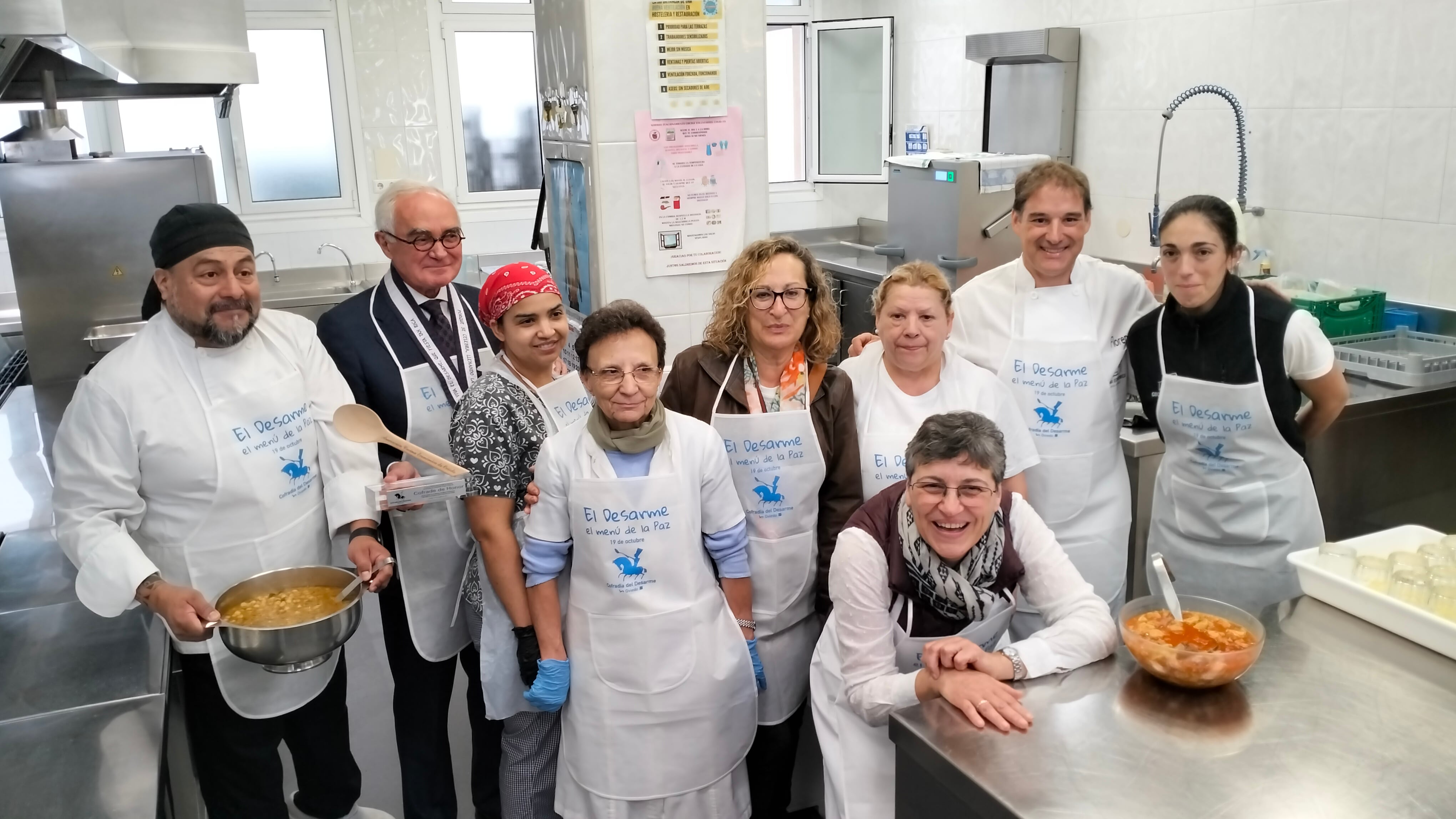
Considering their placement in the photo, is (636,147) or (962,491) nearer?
(962,491)

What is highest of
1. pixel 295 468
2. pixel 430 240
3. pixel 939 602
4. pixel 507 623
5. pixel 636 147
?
pixel 636 147

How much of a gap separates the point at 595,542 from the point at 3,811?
0.94m

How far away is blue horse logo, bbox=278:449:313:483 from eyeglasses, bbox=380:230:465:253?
0.47 meters

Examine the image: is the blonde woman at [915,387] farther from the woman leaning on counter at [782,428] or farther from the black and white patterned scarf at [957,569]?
the black and white patterned scarf at [957,569]

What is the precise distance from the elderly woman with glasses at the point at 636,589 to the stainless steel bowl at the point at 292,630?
33 centimetres

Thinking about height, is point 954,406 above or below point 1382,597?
above

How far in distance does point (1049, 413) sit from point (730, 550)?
84cm

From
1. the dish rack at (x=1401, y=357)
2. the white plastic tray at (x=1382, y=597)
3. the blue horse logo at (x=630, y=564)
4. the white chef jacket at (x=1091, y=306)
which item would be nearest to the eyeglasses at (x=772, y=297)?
the white chef jacket at (x=1091, y=306)

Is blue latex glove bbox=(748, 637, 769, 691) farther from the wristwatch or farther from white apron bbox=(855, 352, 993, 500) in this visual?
the wristwatch

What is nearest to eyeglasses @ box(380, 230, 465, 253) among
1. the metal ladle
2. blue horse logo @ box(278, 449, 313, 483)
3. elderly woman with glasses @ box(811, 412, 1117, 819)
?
blue horse logo @ box(278, 449, 313, 483)

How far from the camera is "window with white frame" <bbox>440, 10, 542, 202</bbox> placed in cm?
539

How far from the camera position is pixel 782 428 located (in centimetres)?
201

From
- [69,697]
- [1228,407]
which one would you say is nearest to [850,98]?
[1228,407]

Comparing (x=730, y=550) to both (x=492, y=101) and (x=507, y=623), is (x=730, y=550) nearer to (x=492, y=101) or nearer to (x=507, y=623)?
(x=507, y=623)
